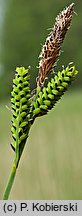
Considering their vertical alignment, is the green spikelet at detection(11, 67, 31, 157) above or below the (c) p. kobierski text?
above

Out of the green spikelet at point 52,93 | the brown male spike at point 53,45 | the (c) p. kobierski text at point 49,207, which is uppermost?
the brown male spike at point 53,45

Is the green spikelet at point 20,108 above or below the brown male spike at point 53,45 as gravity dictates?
below

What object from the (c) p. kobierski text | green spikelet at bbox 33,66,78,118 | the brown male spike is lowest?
the (c) p. kobierski text

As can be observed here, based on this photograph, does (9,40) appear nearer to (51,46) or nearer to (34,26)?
(34,26)

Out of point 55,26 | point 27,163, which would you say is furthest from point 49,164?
point 55,26
